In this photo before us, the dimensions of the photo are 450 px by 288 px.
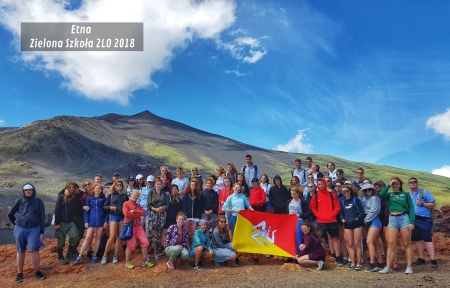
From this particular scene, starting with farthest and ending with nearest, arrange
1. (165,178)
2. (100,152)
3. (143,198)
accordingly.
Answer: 1. (100,152)
2. (165,178)
3. (143,198)

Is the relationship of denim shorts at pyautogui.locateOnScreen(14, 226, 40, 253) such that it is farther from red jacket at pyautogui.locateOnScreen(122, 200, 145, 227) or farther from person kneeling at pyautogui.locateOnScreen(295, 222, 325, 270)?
person kneeling at pyautogui.locateOnScreen(295, 222, 325, 270)

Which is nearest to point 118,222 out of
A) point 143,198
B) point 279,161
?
point 143,198

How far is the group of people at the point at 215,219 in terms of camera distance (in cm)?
773

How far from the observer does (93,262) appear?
8664 mm

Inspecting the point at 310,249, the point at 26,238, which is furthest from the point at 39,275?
the point at 310,249

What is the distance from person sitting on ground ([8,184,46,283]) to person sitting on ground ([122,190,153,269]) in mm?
1916

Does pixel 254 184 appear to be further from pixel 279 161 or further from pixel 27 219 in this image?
pixel 279 161

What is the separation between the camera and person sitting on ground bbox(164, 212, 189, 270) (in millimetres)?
8012

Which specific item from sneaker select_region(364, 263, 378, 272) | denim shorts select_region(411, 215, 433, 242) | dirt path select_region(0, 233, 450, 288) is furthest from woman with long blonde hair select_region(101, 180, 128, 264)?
denim shorts select_region(411, 215, 433, 242)

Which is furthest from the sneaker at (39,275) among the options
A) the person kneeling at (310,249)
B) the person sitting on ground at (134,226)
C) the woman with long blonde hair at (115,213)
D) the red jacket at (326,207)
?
the red jacket at (326,207)

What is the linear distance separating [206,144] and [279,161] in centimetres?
1559

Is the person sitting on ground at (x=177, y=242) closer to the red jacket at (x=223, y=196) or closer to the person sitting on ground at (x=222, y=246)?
the person sitting on ground at (x=222, y=246)

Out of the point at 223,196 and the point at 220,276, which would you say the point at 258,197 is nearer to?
the point at 223,196

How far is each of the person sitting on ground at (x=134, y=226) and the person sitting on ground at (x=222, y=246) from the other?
1.64 metres
